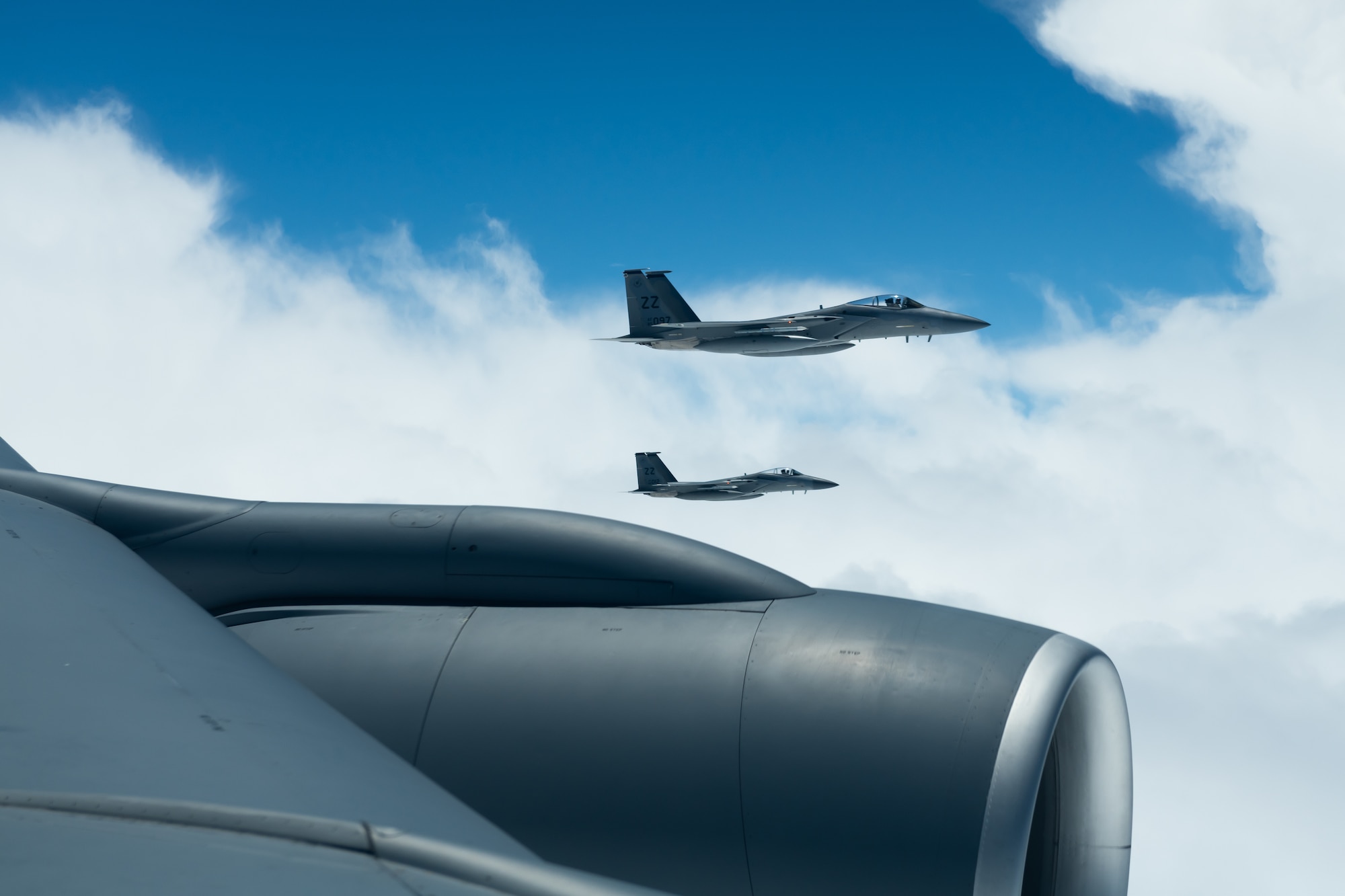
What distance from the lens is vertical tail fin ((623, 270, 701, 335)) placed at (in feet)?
144

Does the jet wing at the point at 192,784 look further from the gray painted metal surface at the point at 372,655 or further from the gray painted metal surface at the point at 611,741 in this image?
the gray painted metal surface at the point at 611,741

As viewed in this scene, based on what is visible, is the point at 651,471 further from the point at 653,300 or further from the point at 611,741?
the point at 611,741

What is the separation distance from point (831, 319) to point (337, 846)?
35.8 metres

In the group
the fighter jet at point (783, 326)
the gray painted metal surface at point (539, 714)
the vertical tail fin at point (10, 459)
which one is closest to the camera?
the gray painted metal surface at point (539, 714)

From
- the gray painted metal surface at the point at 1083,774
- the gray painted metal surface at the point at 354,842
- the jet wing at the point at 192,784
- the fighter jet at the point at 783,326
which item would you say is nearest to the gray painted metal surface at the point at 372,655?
the jet wing at the point at 192,784

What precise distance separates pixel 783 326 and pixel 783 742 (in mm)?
34346

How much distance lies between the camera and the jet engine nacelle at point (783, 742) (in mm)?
4551

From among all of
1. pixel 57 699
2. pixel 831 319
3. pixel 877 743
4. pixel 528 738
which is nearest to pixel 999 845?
pixel 877 743

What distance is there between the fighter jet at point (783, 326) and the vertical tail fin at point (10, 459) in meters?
30.6

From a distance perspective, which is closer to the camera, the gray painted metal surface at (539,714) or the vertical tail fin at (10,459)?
the gray painted metal surface at (539,714)

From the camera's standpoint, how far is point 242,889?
79.4 inches

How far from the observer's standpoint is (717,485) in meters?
49.7

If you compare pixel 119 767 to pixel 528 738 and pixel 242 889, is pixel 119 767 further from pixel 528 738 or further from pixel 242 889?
pixel 528 738

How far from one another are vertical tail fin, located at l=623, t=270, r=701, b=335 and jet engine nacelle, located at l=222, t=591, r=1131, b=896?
126ft
